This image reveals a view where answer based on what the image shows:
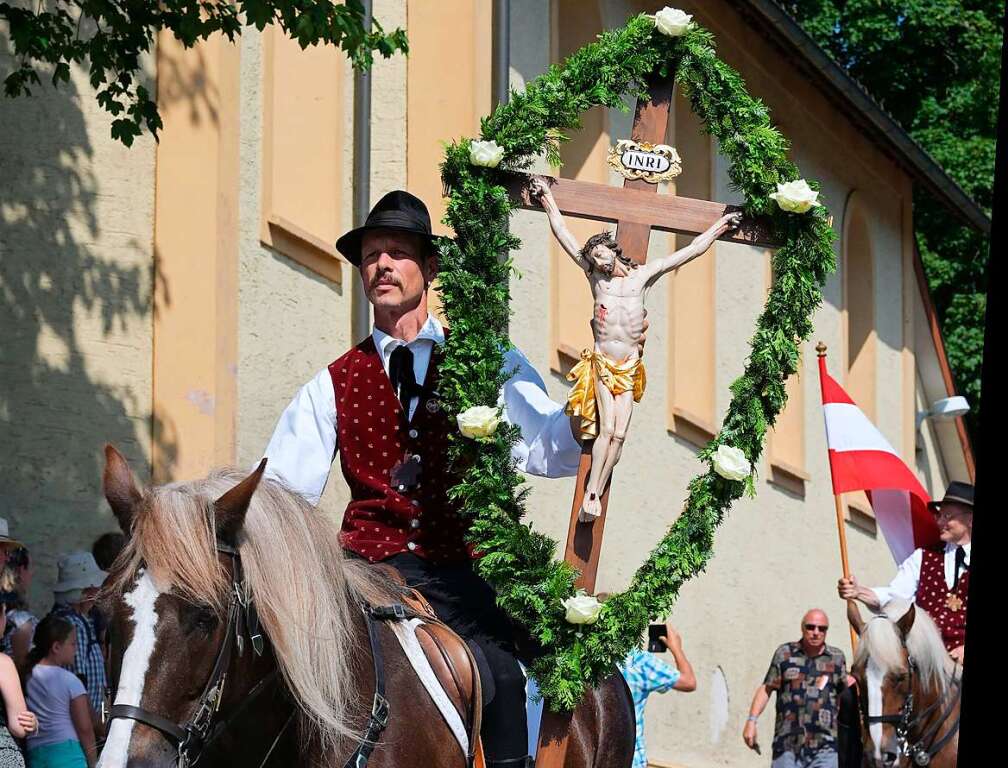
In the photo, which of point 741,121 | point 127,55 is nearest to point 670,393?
point 127,55

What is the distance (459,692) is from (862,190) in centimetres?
1942

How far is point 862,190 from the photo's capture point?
78.0 ft

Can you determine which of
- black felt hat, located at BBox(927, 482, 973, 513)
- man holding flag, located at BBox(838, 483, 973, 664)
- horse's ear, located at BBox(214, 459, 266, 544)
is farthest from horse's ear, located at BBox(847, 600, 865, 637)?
horse's ear, located at BBox(214, 459, 266, 544)

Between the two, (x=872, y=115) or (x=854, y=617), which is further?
(x=872, y=115)

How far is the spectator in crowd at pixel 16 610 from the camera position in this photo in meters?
8.86

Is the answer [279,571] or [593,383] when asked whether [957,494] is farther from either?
[279,571]

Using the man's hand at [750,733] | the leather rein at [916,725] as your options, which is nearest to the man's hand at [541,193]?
the leather rein at [916,725]

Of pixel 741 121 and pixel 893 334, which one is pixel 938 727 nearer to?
pixel 741 121

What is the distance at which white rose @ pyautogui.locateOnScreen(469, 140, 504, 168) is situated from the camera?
605 centimetres

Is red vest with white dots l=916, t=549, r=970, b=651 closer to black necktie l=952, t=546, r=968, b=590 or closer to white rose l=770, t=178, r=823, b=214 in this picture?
black necktie l=952, t=546, r=968, b=590

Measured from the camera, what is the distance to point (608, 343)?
6047mm

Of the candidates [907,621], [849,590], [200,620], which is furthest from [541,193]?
[907,621]

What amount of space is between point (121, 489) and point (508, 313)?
1682 mm

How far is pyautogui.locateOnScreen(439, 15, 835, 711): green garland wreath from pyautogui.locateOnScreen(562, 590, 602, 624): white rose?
3 cm
